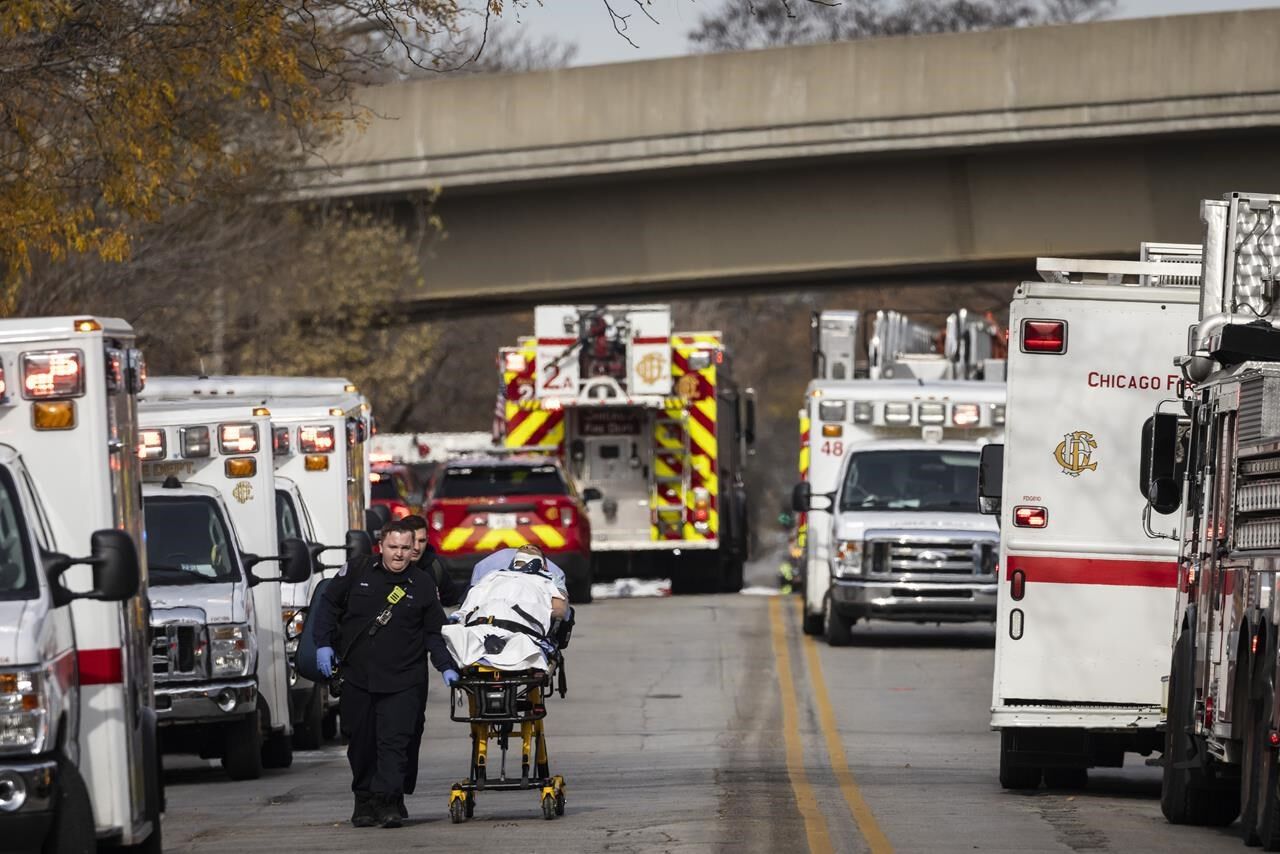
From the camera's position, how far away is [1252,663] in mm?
11180

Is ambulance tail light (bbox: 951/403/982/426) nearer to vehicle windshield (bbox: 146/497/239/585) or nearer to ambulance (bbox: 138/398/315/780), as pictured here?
ambulance (bbox: 138/398/315/780)

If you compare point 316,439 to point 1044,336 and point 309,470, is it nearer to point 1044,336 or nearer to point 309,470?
point 309,470

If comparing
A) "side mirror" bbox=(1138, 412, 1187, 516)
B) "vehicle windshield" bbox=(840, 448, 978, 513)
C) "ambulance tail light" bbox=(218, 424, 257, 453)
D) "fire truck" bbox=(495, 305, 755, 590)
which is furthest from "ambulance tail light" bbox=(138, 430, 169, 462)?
"fire truck" bbox=(495, 305, 755, 590)

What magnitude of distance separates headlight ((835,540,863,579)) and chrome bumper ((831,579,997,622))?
0.09 meters

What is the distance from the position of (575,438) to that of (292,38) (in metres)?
16.7

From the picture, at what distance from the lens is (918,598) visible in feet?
81.6

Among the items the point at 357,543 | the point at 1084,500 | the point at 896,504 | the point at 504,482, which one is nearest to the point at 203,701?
the point at 357,543

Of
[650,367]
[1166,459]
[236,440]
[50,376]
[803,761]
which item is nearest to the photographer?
[50,376]

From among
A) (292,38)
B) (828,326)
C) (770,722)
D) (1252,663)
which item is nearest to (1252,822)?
(1252,663)

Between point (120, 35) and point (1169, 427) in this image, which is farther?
point (120, 35)

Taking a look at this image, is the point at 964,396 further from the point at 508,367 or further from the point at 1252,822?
the point at 1252,822

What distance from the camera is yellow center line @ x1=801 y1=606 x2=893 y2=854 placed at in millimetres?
11875

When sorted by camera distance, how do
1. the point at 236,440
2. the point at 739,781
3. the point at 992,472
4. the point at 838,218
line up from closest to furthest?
the point at 739,781
the point at 992,472
the point at 236,440
the point at 838,218

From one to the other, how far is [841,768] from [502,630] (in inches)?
140
